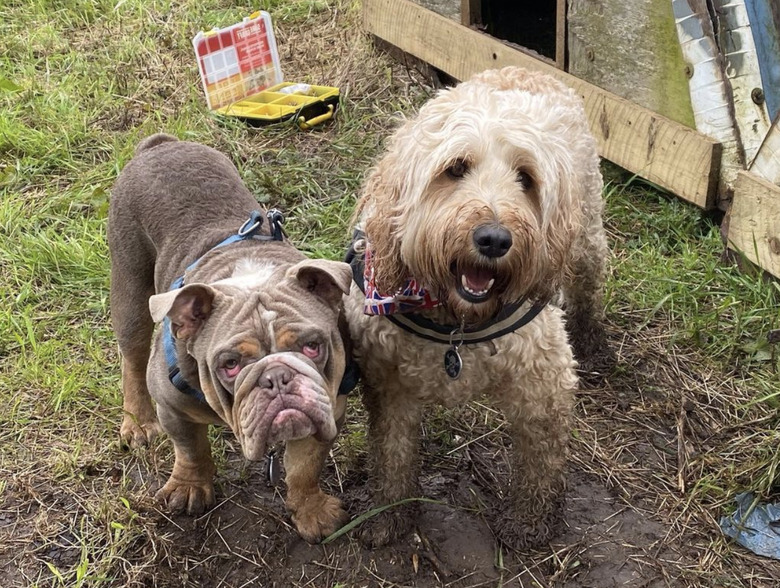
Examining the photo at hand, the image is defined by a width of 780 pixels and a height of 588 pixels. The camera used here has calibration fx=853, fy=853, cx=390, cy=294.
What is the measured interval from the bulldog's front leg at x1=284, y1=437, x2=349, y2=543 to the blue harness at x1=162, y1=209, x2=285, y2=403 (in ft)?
1.54

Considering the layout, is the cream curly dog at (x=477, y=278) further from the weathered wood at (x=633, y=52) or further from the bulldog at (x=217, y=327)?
the weathered wood at (x=633, y=52)

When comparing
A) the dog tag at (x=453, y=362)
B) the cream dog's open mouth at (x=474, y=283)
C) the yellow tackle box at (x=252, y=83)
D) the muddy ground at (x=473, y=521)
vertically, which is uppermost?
the cream dog's open mouth at (x=474, y=283)

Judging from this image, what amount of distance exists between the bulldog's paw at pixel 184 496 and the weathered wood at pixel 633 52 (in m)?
3.17

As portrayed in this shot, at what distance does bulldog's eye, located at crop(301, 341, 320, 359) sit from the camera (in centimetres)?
268

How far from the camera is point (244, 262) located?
305 cm

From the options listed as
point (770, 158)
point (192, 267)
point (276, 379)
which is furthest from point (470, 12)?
point (276, 379)

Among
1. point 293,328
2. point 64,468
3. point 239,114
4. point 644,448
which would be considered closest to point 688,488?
point 644,448

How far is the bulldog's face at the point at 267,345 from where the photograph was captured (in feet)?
8.23

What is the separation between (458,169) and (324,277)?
59 centimetres

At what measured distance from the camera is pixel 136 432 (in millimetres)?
3773

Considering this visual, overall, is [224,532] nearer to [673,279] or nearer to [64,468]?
[64,468]

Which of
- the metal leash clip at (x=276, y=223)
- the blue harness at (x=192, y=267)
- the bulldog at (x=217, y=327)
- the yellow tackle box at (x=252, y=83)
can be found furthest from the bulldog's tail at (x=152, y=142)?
the yellow tackle box at (x=252, y=83)

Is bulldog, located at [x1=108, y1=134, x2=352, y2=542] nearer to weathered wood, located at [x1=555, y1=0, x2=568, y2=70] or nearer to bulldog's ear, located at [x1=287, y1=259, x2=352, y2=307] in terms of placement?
bulldog's ear, located at [x1=287, y1=259, x2=352, y2=307]

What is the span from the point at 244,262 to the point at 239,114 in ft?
10.5
